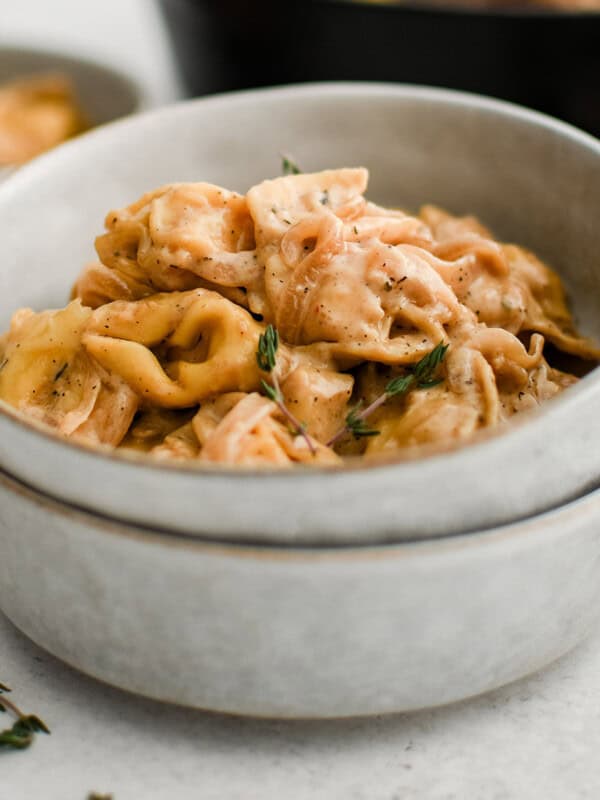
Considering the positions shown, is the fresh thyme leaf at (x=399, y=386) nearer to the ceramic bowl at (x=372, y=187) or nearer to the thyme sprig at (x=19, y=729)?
the ceramic bowl at (x=372, y=187)

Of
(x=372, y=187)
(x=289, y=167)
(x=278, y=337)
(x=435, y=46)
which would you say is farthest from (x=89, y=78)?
(x=278, y=337)

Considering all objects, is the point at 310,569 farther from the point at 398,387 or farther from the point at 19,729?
the point at 19,729

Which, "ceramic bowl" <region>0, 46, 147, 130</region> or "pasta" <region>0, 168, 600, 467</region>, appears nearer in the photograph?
"pasta" <region>0, 168, 600, 467</region>

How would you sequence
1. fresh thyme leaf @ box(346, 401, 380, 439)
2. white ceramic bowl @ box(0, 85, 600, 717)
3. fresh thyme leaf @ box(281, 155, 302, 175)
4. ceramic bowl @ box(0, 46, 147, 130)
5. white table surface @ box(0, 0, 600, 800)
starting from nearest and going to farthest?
white ceramic bowl @ box(0, 85, 600, 717)
white table surface @ box(0, 0, 600, 800)
fresh thyme leaf @ box(346, 401, 380, 439)
fresh thyme leaf @ box(281, 155, 302, 175)
ceramic bowl @ box(0, 46, 147, 130)

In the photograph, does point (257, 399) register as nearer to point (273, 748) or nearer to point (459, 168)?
point (273, 748)

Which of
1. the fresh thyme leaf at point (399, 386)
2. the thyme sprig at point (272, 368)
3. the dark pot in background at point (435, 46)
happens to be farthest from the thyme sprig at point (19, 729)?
the dark pot in background at point (435, 46)

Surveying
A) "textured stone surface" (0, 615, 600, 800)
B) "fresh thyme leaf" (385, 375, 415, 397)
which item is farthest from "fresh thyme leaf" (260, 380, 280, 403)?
"textured stone surface" (0, 615, 600, 800)

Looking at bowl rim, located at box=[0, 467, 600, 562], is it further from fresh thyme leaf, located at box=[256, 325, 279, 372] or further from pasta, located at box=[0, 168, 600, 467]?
fresh thyme leaf, located at box=[256, 325, 279, 372]
